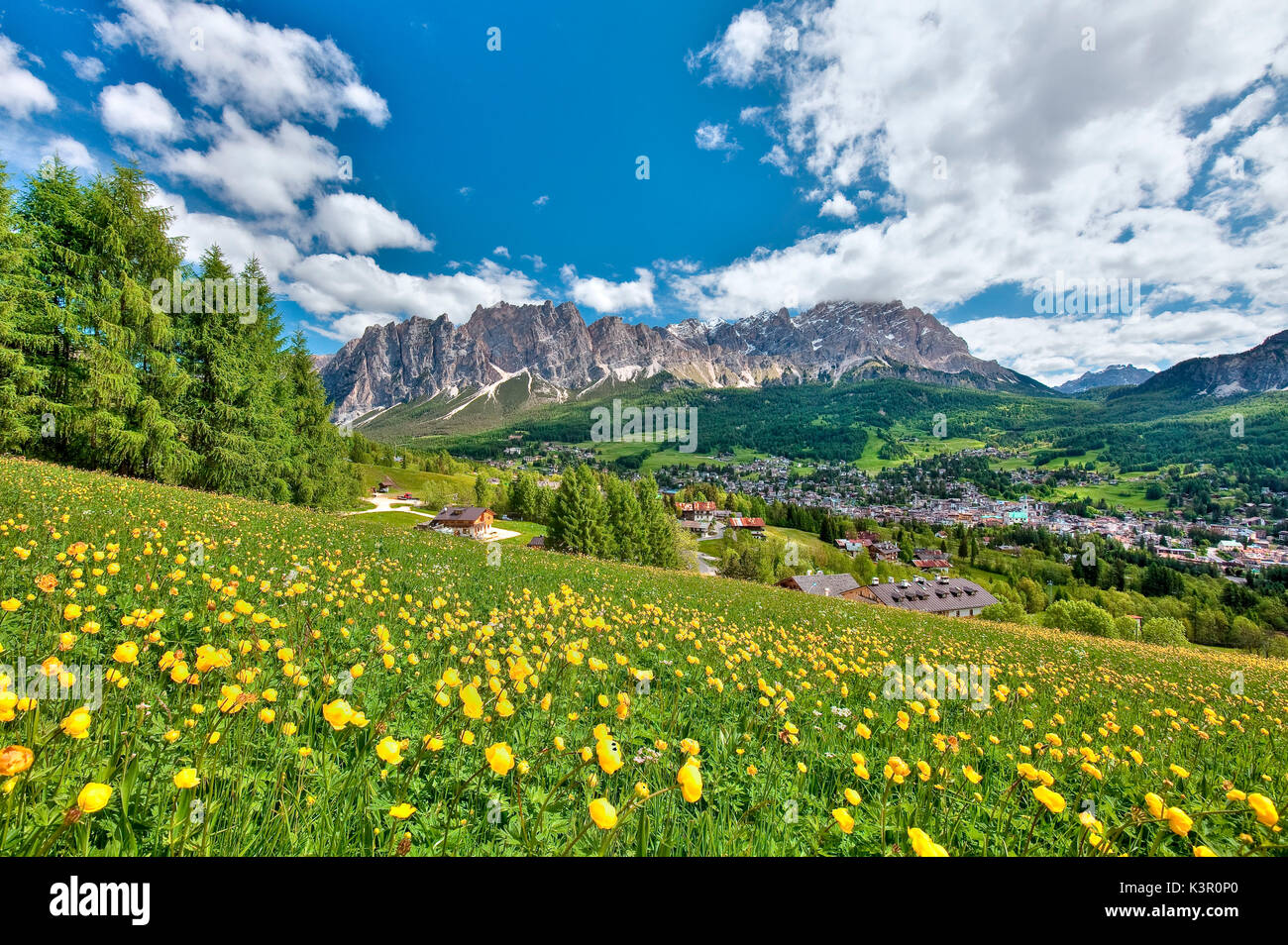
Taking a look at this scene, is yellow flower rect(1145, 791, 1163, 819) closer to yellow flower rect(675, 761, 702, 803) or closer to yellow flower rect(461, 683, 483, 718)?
yellow flower rect(675, 761, 702, 803)

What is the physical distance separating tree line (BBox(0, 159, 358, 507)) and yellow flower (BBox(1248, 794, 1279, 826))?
24.6 m

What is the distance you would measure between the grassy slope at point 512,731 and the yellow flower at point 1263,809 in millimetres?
651

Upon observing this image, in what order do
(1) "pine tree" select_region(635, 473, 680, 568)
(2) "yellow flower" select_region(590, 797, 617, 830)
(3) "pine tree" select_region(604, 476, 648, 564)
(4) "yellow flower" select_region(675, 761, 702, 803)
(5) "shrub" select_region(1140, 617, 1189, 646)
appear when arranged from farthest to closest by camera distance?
(1) "pine tree" select_region(635, 473, 680, 568) < (3) "pine tree" select_region(604, 476, 648, 564) < (5) "shrub" select_region(1140, 617, 1189, 646) < (4) "yellow flower" select_region(675, 761, 702, 803) < (2) "yellow flower" select_region(590, 797, 617, 830)

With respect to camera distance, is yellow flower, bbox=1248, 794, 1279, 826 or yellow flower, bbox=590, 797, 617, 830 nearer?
yellow flower, bbox=590, 797, 617, 830

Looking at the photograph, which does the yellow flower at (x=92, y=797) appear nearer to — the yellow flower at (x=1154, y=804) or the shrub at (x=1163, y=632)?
the yellow flower at (x=1154, y=804)

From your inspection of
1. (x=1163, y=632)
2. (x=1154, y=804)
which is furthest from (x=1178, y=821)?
(x=1163, y=632)

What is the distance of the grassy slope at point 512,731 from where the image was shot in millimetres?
1974

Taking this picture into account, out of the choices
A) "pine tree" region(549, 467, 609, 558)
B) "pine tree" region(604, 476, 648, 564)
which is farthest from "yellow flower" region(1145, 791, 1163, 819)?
"pine tree" region(604, 476, 648, 564)

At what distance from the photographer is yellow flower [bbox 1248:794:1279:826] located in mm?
1632

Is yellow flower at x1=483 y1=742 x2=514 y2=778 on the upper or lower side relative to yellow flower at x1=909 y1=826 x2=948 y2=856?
upper

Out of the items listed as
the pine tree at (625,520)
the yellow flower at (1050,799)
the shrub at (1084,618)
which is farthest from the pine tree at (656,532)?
the yellow flower at (1050,799)

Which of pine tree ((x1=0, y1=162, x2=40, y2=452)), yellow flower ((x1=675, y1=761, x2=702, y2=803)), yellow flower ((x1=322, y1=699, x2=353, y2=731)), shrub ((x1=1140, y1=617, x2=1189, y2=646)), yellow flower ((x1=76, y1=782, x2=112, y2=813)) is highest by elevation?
pine tree ((x1=0, y1=162, x2=40, y2=452))

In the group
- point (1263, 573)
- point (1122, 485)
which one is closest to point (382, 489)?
point (1263, 573)

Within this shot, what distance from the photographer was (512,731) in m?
2.96
